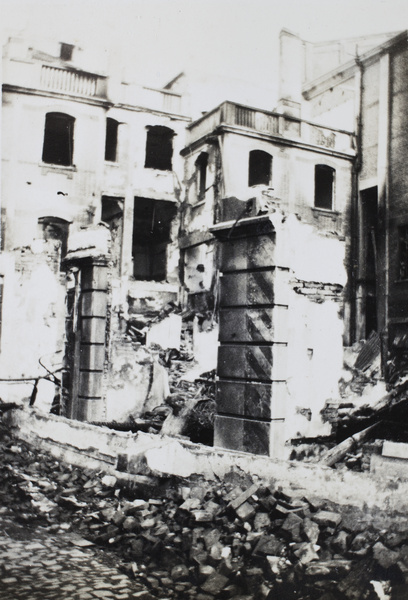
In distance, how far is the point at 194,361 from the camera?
14773mm

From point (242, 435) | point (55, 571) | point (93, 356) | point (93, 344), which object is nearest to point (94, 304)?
point (93, 344)

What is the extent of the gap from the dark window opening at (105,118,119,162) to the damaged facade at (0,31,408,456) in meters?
0.07

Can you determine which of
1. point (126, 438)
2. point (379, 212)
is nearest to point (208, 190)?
point (379, 212)

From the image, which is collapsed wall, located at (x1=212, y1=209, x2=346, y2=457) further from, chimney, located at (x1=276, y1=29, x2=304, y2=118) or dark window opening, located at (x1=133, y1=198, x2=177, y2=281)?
chimney, located at (x1=276, y1=29, x2=304, y2=118)

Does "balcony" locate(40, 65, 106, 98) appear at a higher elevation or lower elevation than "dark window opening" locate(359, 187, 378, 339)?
higher

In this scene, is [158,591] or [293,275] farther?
[293,275]

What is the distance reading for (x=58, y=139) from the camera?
17.5 metres

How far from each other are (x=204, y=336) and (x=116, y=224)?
6.09 m

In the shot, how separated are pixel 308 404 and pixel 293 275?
144 cm

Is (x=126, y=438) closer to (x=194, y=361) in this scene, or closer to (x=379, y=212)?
(x=194, y=361)

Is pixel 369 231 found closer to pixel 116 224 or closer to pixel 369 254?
pixel 369 254

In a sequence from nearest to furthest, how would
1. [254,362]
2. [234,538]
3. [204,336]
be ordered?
[234,538], [254,362], [204,336]

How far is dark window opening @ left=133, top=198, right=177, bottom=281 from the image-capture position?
19.8 meters

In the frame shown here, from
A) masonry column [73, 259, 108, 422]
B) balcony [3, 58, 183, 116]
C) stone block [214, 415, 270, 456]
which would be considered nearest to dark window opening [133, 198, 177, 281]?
balcony [3, 58, 183, 116]
